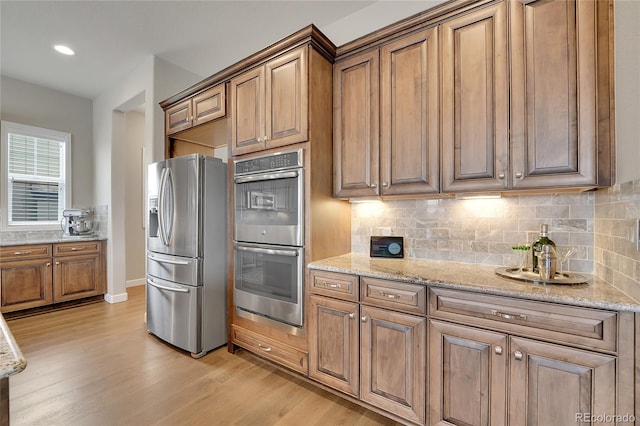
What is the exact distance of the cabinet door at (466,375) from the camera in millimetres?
1354

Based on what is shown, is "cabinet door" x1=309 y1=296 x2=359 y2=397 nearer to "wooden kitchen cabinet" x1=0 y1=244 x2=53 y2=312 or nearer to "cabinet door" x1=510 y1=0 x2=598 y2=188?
"cabinet door" x1=510 y1=0 x2=598 y2=188

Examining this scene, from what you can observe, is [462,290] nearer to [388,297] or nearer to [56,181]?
[388,297]

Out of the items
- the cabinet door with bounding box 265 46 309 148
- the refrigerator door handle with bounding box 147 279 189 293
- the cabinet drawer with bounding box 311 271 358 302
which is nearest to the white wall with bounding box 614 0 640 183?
the cabinet drawer with bounding box 311 271 358 302

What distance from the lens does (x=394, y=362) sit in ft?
5.41

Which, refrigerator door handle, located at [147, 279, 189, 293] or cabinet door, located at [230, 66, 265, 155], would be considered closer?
cabinet door, located at [230, 66, 265, 155]

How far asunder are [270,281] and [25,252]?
3487 millimetres

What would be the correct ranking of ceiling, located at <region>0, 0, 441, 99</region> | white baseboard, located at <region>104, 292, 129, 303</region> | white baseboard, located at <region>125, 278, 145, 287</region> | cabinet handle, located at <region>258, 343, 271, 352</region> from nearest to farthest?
1. cabinet handle, located at <region>258, 343, 271, 352</region>
2. ceiling, located at <region>0, 0, 441, 99</region>
3. white baseboard, located at <region>104, 292, 129, 303</region>
4. white baseboard, located at <region>125, 278, 145, 287</region>

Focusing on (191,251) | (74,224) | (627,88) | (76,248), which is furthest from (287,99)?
(74,224)

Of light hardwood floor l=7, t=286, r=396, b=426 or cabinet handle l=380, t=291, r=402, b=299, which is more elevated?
cabinet handle l=380, t=291, r=402, b=299

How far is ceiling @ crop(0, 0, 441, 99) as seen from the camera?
2.58 metres

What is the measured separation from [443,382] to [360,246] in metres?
1.18

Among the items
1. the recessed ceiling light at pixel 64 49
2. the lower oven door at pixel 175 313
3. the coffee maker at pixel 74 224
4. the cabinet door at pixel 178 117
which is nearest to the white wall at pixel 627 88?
the lower oven door at pixel 175 313

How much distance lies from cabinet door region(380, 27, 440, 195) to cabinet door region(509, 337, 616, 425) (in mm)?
996

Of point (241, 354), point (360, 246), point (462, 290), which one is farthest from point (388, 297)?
point (241, 354)
